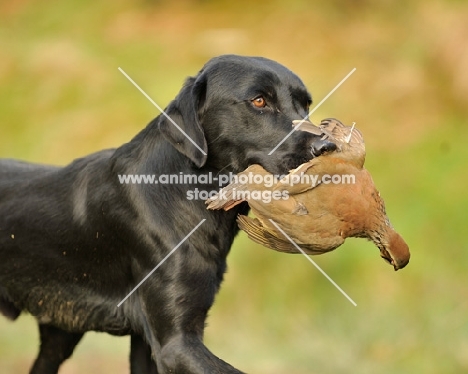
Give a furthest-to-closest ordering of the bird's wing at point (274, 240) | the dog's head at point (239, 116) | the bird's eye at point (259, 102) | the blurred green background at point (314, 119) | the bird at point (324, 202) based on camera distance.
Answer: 1. the blurred green background at point (314, 119)
2. the bird's eye at point (259, 102)
3. the dog's head at point (239, 116)
4. the bird's wing at point (274, 240)
5. the bird at point (324, 202)

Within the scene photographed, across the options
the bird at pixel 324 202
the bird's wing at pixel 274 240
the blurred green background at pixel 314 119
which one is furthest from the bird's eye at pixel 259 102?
the blurred green background at pixel 314 119

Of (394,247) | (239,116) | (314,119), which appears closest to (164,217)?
(239,116)

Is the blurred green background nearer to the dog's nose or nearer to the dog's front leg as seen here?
the dog's front leg

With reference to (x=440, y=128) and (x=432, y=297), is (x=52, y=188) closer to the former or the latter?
(x=432, y=297)

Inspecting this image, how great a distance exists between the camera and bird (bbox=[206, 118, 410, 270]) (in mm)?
4734

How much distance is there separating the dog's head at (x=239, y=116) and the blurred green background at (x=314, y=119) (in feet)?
11.4

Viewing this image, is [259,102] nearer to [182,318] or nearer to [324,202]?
[324,202]

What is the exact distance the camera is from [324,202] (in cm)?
476

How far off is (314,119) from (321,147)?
651 centimetres

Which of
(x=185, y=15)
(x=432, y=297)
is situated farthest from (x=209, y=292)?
(x=185, y=15)

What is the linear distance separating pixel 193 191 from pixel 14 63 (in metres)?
9.51

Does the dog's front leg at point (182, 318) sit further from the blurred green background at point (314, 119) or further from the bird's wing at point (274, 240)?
the blurred green background at point (314, 119)

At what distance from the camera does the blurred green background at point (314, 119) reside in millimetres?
8977

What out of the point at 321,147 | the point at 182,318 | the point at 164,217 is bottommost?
the point at 182,318
